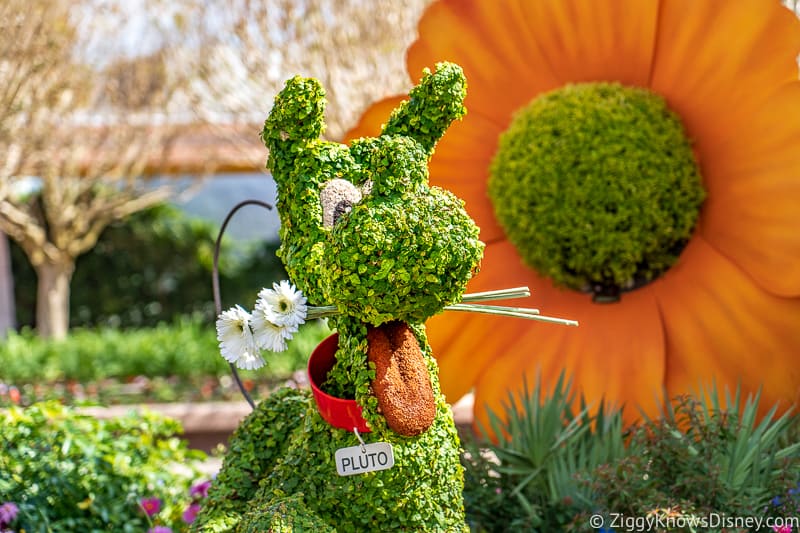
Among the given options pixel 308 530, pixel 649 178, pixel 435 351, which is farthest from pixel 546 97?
pixel 308 530

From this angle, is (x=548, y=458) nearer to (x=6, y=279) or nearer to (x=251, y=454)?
(x=251, y=454)

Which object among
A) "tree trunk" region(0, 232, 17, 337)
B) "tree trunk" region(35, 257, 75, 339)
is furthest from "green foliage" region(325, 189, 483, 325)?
"tree trunk" region(0, 232, 17, 337)

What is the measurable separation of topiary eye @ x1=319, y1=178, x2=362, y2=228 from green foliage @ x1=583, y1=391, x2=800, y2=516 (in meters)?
1.11

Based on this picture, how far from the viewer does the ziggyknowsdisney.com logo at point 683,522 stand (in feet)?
6.92

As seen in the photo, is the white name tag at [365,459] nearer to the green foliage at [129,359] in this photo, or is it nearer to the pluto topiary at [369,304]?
the pluto topiary at [369,304]

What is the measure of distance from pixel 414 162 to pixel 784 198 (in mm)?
1581

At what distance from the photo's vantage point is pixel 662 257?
121 inches

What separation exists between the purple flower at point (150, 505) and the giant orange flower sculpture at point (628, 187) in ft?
3.65

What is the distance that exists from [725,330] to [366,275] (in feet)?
5.84

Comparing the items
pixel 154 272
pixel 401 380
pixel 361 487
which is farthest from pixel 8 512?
pixel 154 272

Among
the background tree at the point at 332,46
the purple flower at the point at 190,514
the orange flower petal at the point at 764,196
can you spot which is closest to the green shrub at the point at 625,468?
the orange flower petal at the point at 764,196

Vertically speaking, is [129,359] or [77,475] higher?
[129,359]

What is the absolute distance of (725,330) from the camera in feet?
9.64

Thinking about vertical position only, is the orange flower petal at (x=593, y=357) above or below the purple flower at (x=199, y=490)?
above
